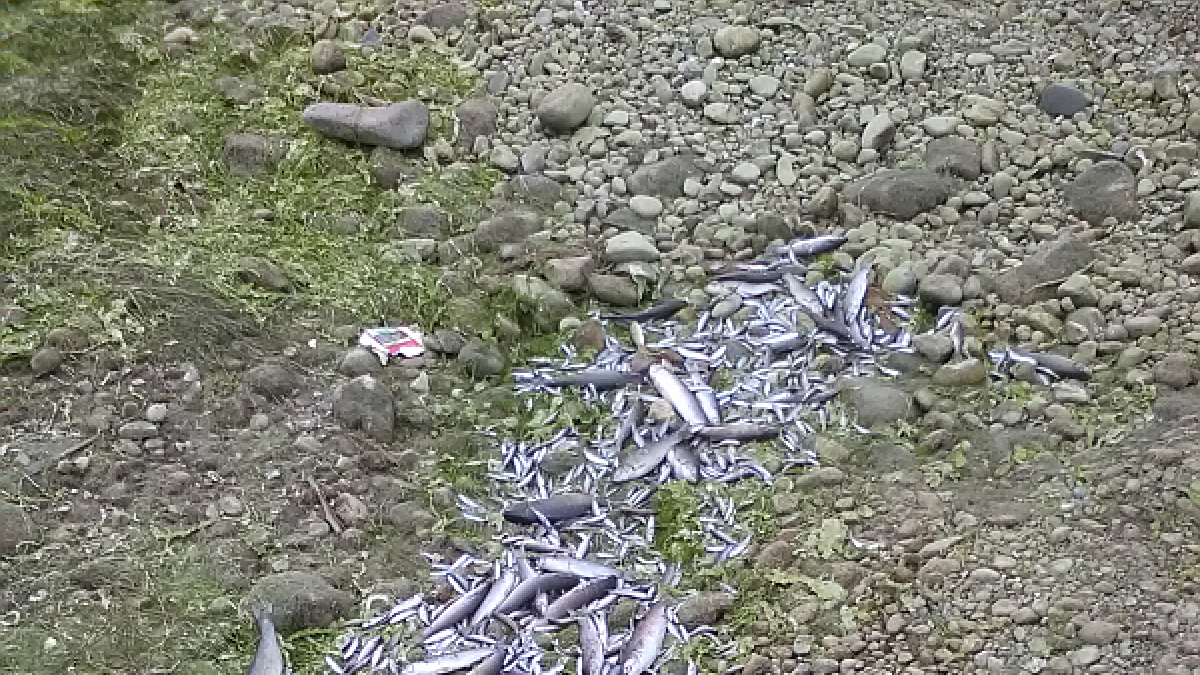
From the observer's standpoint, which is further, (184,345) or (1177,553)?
(184,345)

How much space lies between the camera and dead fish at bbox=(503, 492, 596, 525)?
3975 millimetres

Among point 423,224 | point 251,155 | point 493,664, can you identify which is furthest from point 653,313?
point 251,155

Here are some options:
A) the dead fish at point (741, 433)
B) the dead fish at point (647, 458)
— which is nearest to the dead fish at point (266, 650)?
the dead fish at point (647, 458)

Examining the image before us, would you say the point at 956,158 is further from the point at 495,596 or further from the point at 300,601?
the point at 300,601

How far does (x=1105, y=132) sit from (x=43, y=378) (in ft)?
10.5

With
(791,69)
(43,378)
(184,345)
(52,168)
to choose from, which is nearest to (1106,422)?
(791,69)

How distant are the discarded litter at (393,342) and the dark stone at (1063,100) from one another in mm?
2089

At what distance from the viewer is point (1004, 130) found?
4.93 meters

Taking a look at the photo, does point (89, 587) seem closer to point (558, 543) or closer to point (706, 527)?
point (558, 543)

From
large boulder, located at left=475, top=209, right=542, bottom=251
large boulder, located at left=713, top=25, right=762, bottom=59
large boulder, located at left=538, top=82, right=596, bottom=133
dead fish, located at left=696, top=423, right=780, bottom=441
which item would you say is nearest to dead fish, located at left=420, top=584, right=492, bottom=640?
dead fish, located at left=696, top=423, right=780, bottom=441

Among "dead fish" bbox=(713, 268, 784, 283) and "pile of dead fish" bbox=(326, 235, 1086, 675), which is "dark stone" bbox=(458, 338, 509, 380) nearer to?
"pile of dead fish" bbox=(326, 235, 1086, 675)

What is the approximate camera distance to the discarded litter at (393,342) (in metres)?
4.52

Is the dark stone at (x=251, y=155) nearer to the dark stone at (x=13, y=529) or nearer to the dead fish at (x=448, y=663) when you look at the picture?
the dark stone at (x=13, y=529)

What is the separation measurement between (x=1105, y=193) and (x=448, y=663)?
2.39m
